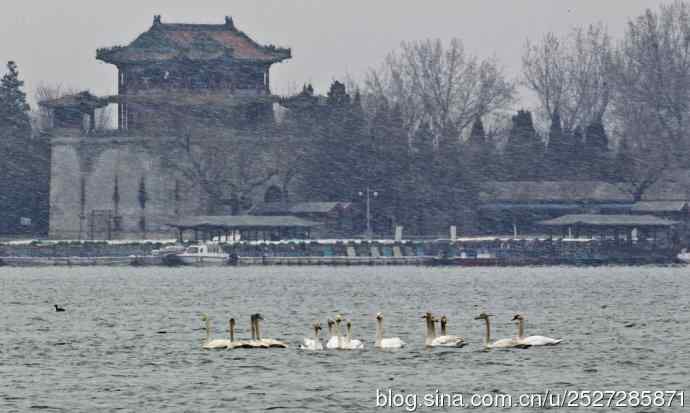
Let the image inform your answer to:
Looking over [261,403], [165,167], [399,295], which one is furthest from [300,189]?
[261,403]

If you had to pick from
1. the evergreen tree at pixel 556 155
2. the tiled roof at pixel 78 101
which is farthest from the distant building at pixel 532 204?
the tiled roof at pixel 78 101

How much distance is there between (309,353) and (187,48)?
97.3m

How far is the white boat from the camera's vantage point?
122000 mm

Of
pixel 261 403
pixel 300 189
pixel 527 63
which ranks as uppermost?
pixel 527 63

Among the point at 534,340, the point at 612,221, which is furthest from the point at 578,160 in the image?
the point at 534,340

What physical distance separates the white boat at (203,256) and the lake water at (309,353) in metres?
24.2

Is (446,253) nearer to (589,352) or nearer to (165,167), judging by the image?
(165,167)

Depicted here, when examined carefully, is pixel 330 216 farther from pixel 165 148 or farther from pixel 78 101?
pixel 78 101

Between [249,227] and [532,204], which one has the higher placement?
[532,204]

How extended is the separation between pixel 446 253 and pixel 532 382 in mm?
78906

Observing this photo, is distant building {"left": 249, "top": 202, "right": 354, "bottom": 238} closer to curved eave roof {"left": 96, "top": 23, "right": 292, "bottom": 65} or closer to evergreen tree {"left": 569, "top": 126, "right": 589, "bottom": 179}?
evergreen tree {"left": 569, "top": 126, "right": 589, "bottom": 179}

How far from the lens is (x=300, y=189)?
438 feet

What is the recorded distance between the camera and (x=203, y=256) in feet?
401

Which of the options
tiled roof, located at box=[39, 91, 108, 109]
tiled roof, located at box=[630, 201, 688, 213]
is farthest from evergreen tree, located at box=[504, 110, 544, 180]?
tiled roof, located at box=[39, 91, 108, 109]
